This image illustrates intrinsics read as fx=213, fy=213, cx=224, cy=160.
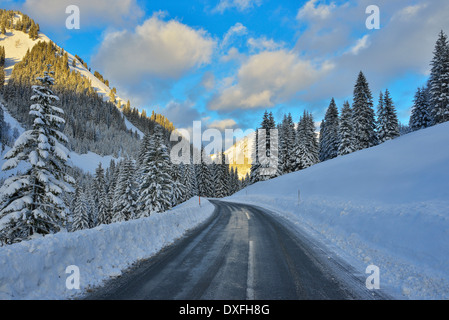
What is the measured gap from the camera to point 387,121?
39438mm

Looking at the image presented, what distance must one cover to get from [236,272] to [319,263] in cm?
265

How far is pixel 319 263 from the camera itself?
632 centimetres

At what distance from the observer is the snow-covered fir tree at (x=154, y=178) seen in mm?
25797

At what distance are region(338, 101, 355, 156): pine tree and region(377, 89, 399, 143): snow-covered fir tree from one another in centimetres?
A: 506

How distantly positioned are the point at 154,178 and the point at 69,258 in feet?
70.9

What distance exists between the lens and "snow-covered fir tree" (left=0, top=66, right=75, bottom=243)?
11.5 metres

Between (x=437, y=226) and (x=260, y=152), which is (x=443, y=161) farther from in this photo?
(x=260, y=152)

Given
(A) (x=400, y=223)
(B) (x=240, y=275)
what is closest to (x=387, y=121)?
(A) (x=400, y=223)

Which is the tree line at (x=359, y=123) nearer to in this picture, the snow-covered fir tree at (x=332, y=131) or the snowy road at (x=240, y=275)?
the snow-covered fir tree at (x=332, y=131)
